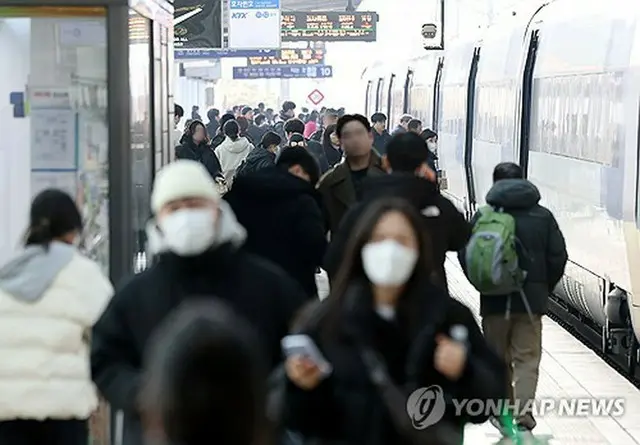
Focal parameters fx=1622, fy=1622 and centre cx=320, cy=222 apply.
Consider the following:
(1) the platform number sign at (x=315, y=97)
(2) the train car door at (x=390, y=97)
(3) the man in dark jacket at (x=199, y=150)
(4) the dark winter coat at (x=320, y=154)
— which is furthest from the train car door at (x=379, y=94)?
(3) the man in dark jacket at (x=199, y=150)

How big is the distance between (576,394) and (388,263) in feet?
25.4

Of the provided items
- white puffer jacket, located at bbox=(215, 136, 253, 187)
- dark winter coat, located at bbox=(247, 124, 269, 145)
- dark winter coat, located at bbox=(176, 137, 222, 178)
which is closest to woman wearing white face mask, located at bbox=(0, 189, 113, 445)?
dark winter coat, located at bbox=(176, 137, 222, 178)

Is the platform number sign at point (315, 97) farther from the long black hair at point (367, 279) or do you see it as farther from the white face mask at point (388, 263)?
the white face mask at point (388, 263)

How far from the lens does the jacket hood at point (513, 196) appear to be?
9.80 m

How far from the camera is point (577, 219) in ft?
47.7

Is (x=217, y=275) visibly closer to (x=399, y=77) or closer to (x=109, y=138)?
(x=109, y=138)

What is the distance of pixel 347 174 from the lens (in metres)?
10.2

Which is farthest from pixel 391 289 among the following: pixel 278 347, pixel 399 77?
pixel 399 77

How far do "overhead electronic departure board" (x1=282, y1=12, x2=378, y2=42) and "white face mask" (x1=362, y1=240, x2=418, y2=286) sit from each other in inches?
1607

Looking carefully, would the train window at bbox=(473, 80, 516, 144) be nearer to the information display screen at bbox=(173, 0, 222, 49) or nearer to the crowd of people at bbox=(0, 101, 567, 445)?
the information display screen at bbox=(173, 0, 222, 49)

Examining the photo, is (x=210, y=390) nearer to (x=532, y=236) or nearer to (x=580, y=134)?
(x=532, y=236)

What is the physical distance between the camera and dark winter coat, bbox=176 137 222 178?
700 inches

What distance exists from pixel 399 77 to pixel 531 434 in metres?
30.0

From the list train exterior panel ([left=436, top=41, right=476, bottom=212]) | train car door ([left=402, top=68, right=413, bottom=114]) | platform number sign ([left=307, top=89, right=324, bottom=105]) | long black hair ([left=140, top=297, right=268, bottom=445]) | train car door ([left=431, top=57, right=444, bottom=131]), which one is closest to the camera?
long black hair ([left=140, top=297, right=268, bottom=445])
